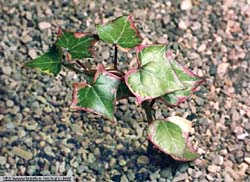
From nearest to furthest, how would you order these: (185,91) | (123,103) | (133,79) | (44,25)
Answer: (133,79)
(185,91)
(123,103)
(44,25)

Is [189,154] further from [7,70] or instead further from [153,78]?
[7,70]

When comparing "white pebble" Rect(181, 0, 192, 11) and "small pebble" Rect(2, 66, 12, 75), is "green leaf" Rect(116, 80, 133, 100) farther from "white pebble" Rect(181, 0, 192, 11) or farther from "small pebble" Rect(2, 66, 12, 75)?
"white pebble" Rect(181, 0, 192, 11)

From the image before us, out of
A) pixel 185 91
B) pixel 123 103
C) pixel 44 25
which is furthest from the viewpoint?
pixel 44 25

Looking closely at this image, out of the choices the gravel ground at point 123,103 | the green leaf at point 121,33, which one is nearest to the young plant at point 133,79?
the green leaf at point 121,33

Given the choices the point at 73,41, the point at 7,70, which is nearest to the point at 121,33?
the point at 73,41

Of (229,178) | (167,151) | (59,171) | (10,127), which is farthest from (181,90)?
(10,127)

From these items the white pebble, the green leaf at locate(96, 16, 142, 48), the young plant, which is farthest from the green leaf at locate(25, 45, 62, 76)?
the white pebble

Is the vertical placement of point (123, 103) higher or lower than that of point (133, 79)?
lower
